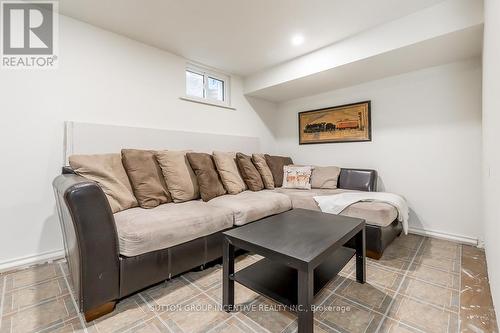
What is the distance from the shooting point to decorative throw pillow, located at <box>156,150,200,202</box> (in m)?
2.14

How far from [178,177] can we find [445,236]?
9.80 feet

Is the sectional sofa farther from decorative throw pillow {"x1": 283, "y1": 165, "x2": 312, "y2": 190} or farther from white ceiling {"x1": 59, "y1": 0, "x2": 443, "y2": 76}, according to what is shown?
white ceiling {"x1": 59, "y1": 0, "x2": 443, "y2": 76}

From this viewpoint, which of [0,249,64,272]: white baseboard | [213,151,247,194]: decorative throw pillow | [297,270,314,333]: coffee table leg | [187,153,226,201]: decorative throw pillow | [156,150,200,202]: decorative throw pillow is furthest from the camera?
[213,151,247,194]: decorative throw pillow

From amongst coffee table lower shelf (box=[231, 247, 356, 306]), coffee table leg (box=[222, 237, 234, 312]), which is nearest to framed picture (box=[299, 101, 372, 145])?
coffee table lower shelf (box=[231, 247, 356, 306])

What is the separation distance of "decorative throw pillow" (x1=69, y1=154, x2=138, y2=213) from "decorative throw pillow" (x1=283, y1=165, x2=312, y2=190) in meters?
2.07

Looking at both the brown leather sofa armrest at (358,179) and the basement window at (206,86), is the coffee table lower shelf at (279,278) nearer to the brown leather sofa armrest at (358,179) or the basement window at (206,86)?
the brown leather sofa armrest at (358,179)

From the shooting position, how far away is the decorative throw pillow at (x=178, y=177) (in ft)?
7.04

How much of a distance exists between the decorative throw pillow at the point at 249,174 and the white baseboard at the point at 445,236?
1.95 metres

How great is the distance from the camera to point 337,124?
343cm

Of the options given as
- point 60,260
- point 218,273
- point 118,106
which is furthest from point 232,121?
point 60,260

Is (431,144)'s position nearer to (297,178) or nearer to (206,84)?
(297,178)

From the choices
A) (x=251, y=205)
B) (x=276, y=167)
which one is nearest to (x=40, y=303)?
(x=251, y=205)

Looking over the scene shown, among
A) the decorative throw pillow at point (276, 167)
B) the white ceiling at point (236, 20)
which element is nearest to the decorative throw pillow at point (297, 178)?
the decorative throw pillow at point (276, 167)

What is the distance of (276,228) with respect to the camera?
147 centimetres
